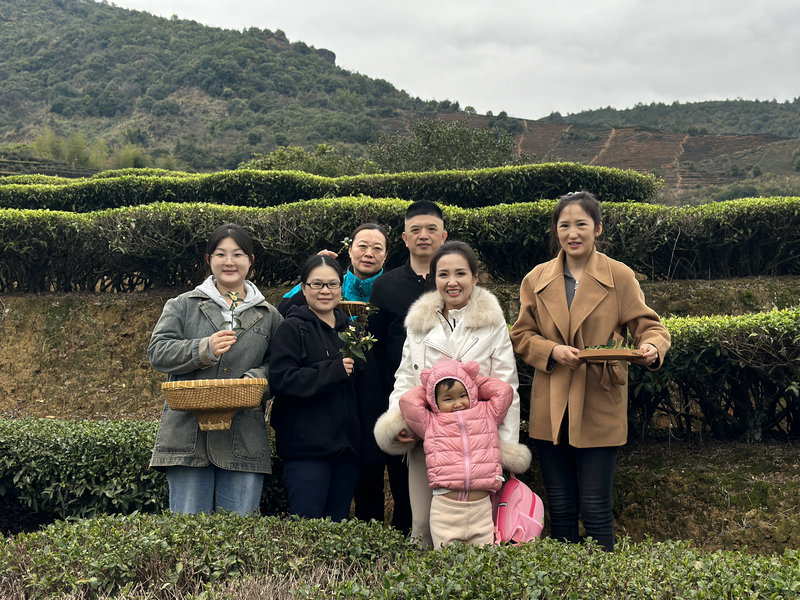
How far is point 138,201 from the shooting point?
1074 cm

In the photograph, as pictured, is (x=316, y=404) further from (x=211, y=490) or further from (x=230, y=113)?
(x=230, y=113)

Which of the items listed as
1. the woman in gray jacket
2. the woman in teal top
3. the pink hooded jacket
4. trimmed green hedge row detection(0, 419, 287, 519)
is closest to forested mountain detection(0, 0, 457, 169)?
trimmed green hedge row detection(0, 419, 287, 519)

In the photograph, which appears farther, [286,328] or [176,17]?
[176,17]

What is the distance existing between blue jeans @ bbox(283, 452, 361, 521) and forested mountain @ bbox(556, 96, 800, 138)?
49296 mm

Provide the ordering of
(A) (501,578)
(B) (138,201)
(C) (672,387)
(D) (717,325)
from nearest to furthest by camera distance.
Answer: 1. (A) (501,578)
2. (D) (717,325)
3. (C) (672,387)
4. (B) (138,201)

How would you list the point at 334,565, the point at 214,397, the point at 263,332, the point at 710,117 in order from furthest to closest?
the point at 710,117 → the point at 263,332 → the point at 214,397 → the point at 334,565

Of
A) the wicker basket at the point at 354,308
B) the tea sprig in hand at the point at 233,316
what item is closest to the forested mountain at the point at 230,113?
the tea sprig in hand at the point at 233,316

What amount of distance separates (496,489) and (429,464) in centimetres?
36

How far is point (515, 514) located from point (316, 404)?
127 cm

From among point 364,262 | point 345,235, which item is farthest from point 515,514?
point 345,235

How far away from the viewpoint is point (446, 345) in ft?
11.4

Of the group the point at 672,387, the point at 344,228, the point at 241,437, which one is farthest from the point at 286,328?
the point at 344,228

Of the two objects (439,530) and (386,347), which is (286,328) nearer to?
(386,347)

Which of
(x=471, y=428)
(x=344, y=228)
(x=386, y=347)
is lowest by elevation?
(x=471, y=428)
